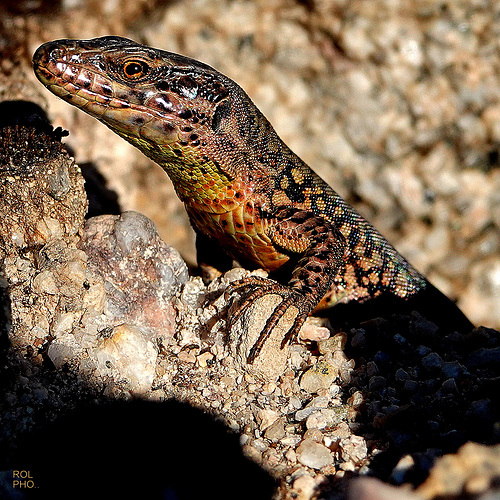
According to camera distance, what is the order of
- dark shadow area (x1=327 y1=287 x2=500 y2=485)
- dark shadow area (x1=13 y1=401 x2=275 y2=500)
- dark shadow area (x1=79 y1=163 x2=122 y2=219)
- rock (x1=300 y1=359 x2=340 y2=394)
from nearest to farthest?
1. dark shadow area (x1=13 y1=401 x2=275 y2=500)
2. dark shadow area (x1=327 y1=287 x2=500 y2=485)
3. rock (x1=300 y1=359 x2=340 y2=394)
4. dark shadow area (x1=79 y1=163 x2=122 y2=219)

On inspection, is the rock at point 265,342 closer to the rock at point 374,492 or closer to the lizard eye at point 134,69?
the rock at point 374,492

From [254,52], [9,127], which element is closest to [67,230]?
[9,127]

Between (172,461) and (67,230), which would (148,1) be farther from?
(172,461)

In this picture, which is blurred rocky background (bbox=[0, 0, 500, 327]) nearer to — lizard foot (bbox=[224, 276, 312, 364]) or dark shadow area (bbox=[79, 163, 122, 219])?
dark shadow area (bbox=[79, 163, 122, 219])

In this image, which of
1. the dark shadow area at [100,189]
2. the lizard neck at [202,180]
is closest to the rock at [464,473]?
the lizard neck at [202,180]

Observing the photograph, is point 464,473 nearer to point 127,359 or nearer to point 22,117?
point 127,359

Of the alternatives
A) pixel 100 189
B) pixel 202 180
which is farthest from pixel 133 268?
pixel 100 189

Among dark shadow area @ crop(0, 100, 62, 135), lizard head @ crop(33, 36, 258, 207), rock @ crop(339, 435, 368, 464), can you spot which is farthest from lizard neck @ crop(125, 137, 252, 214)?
rock @ crop(339, 435, 368, 464)
